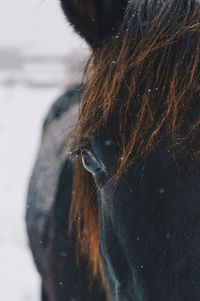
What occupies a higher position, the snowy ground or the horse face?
the snowy ground

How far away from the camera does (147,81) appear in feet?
3.42

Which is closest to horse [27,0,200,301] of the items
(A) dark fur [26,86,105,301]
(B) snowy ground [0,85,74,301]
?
(A) dark fur [26,86,105,301]

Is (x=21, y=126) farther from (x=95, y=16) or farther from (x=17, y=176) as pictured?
(x=95, y=16)

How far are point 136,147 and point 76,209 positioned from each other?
0.72 m

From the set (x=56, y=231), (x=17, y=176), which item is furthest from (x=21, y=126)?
(x=56, y=231)

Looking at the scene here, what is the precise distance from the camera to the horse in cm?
94

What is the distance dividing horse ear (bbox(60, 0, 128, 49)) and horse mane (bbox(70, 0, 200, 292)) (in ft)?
0.12

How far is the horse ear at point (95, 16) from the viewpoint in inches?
44.9

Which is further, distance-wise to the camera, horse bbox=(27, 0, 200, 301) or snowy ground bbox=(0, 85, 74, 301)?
snowy ground bbox=(0, 85, 74, 301)

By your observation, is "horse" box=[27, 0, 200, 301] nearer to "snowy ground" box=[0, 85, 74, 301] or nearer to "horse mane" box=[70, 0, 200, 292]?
"horse mane" box=[70, 0, 200, 292]

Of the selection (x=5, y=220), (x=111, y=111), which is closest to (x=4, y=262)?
(x=5, y=220)

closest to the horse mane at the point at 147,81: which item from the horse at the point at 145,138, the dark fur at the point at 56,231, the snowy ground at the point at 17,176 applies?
the horse at the point at 145,138

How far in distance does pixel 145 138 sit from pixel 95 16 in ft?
1.36

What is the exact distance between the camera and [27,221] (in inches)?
92.9
